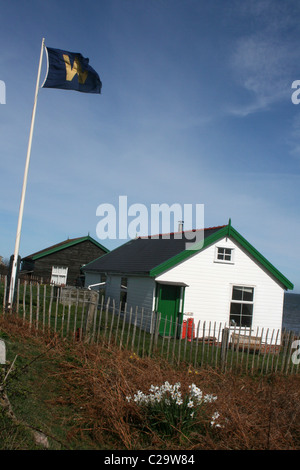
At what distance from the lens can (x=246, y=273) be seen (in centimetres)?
1781

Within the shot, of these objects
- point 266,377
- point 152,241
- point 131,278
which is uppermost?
point 152,241

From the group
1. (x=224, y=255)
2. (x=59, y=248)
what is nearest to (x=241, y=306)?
(x=224, y=255)

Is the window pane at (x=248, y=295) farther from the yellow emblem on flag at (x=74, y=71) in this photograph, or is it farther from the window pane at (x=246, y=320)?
the yellow emblem on flag at (x=74, y=71)

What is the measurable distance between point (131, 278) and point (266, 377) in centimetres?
982

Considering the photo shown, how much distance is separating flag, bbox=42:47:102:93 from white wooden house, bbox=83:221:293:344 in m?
7.69

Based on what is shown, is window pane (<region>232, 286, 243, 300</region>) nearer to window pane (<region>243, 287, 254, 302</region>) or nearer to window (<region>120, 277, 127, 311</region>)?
window pane (<region>243, 287, 254, 302</region>)

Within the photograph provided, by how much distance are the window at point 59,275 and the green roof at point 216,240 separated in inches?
826

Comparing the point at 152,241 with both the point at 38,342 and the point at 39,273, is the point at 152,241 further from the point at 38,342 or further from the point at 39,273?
the point at 39,273

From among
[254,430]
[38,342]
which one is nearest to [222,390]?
[254,430]

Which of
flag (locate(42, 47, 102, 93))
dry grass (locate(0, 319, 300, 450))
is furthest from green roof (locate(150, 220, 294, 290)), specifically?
flag (locate(42, 47, 102, 93))

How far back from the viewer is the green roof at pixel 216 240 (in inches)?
642

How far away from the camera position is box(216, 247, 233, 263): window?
17581 mm

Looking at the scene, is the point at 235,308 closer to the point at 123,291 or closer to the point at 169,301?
the point at 169,301
